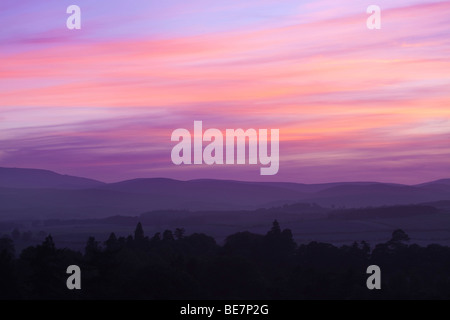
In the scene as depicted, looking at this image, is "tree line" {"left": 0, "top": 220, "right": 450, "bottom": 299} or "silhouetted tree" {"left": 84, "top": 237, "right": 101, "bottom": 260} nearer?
"tree line" {"left": 0, "top": 220, "right": 450, "bottom": 299}

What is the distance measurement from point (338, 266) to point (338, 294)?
3316 cm

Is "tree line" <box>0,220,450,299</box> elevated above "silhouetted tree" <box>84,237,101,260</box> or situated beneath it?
situated beneath

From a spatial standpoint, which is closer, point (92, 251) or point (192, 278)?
point (92, 251)

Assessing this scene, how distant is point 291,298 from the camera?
287 feet

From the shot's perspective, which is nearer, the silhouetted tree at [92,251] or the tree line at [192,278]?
the tree line at [192,278]

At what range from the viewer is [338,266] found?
121m

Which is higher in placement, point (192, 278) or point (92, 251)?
point (92, 251)

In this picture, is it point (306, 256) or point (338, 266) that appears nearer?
point (338, 266)

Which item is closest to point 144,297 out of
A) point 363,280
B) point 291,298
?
point 291,298

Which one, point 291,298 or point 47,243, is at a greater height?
point 47,243

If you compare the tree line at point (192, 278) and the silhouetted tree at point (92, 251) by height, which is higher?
the silhouetted tree at point (92, 251)
